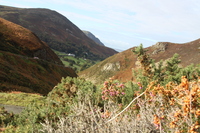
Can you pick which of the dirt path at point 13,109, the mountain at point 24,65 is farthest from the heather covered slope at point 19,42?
the dirt path at point 13,109

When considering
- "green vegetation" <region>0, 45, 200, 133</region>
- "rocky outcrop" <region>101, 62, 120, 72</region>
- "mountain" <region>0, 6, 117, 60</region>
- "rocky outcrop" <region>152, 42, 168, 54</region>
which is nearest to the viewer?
"green vegetation" <region>0, 45, 200, 133</region>

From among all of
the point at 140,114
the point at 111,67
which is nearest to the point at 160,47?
the point at 111,67

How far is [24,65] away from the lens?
33.5 m

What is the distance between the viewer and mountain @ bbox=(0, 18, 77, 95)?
2396cm

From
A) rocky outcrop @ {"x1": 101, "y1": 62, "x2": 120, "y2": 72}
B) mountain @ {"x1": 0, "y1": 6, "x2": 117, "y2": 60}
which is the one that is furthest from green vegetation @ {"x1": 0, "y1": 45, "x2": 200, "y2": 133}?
mountain @ {"x1": 0, "y1": 6, "x2": 117, "y2": 60}

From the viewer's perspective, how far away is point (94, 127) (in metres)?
2.63

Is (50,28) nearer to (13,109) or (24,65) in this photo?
(24,65)

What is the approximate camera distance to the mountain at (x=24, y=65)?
78.6ft

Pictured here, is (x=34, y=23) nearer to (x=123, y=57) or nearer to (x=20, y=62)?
(x=123, y=57)

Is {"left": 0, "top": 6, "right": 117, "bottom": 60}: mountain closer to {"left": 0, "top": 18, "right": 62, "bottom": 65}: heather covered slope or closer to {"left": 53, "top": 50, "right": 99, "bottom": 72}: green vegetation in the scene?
{"left": 53, "top": 50, "right": 99, "bottom": 72}: green vegetation

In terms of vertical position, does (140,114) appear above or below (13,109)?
above

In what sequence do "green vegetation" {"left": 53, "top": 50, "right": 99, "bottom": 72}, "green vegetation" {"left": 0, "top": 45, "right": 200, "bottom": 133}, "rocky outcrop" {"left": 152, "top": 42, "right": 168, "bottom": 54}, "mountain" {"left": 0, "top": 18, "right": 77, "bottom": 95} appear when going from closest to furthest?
"green vegetation" {"left": 0, "top": 45, "right": 200, "bottom": 133} < "mountain" {"left": 0, "top": 18, "right": 77, "bottom": 95} < "rocky outcrop" {"left": 152, "top": 42, "right": 168, "bottom": 54} < "green vegetation" {"left": 53, "top": 50, "right": 99, "bottom": 72}

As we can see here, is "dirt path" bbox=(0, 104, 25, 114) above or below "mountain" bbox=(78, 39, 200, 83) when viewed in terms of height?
below

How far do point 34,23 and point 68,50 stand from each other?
42750mm
